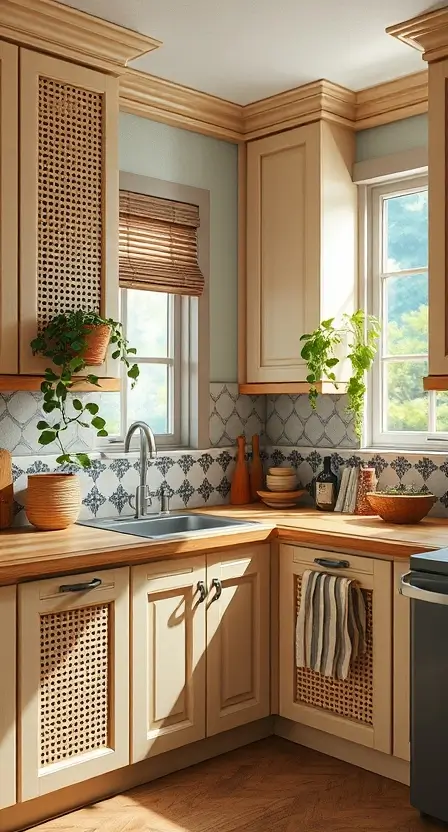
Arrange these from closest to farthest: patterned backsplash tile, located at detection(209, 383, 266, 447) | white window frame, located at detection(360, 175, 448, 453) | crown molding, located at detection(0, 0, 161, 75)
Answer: crown molding, located at detection(0, 0, 161, 75), white window frame, located at detection(360, 175, 448, 453), patterned backsplash tile, located at detection(209, 383, 266, 447)

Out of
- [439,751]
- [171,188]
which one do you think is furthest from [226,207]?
[439,751]

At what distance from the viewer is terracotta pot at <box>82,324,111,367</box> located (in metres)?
2.93

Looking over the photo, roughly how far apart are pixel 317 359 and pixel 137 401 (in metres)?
0.81

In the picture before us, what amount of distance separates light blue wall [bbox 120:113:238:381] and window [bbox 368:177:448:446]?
66cm

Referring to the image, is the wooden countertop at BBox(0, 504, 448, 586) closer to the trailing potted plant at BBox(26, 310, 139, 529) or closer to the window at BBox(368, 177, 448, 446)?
the trailing potted plant at BBox(26, 310, 139, 529)

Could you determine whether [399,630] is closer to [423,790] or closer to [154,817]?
[423,790]

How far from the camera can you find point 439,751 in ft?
8.33

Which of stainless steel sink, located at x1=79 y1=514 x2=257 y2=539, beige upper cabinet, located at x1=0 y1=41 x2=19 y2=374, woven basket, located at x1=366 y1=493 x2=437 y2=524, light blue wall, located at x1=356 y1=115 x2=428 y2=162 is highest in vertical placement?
light blue wall, located at x1=356 y1=115 x2=428 y2=162

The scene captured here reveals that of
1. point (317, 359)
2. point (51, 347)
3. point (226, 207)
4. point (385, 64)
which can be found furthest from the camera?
point (226, 207)

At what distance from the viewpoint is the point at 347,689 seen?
306cm

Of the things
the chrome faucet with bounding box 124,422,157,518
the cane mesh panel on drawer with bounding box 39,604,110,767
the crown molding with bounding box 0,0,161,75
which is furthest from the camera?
the chrome faucet with bounding box 124,422,157,518

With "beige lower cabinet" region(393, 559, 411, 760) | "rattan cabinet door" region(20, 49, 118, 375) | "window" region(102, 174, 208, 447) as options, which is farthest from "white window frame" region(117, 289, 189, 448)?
"beige lower cabinet" region(393, 559, 411, 760)

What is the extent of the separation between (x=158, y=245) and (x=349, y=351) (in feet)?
3.14

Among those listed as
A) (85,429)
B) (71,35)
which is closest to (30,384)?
(85,429)
